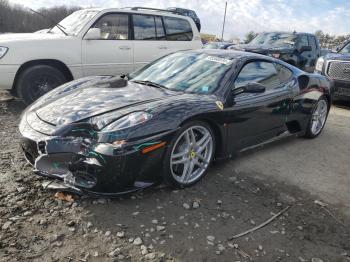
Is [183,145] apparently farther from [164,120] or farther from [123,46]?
[123,46]

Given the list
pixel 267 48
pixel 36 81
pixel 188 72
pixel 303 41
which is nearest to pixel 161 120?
pixel 188 72

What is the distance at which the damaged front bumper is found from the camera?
281cm

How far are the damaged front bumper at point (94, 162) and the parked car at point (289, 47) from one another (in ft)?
24.3

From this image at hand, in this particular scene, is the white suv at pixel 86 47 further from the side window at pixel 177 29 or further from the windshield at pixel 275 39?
the windshield at pixel 275 39

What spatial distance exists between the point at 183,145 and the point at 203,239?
988 millimetres

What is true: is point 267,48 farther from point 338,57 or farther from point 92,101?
point 92,101

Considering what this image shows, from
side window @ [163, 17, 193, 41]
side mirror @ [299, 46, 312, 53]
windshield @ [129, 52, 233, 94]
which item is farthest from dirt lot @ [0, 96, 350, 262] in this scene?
side mirror @ [299, 46, 312, 53]

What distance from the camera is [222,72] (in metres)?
3.94

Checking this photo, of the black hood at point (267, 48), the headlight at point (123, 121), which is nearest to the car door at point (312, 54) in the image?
the black hood at point (267, 48)

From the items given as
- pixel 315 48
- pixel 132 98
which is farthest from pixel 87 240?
pixel 315 48

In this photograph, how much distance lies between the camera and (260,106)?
4125 millimetres

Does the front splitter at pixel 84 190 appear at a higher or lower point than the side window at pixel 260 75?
lower

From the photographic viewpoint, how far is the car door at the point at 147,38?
7047 millimetres

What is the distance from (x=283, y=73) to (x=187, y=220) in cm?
272
